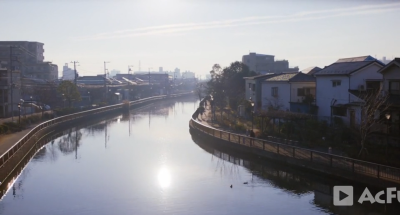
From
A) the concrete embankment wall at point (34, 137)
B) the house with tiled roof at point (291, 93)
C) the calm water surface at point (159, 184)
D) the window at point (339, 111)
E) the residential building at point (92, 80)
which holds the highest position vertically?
the residential building at point (92, 80)

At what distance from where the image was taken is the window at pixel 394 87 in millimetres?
11339

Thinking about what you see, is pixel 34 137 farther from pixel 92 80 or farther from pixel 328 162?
pixel 92 80

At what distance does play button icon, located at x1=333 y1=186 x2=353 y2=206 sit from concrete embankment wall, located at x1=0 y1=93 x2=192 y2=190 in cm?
649

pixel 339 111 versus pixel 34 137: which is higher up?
pixel 339 111

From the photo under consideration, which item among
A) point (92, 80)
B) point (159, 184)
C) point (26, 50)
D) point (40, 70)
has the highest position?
point (26, 50)

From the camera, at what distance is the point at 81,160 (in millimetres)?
12961

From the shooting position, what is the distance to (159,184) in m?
9.79

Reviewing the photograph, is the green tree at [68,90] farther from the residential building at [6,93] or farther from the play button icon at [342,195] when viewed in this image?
the play button icon at [342,195]

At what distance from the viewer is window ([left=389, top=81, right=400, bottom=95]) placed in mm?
11339

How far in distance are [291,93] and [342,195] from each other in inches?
339

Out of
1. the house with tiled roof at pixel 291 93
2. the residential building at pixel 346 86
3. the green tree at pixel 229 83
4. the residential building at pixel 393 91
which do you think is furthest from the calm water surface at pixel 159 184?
the green tree at pixel 229 83

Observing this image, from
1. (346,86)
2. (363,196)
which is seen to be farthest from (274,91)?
(363,196)

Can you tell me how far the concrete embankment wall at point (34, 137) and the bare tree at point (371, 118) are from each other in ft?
24.6

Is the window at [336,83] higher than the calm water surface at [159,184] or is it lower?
higher
